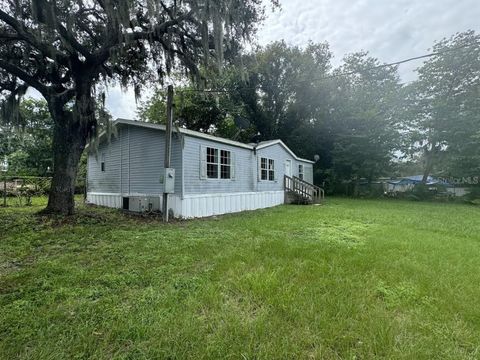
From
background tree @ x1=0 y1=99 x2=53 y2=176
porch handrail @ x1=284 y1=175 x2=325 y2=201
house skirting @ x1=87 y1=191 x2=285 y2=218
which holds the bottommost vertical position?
house skirting @ x1=87 y1=191 x2=285 y2=218

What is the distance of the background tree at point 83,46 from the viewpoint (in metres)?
6.77

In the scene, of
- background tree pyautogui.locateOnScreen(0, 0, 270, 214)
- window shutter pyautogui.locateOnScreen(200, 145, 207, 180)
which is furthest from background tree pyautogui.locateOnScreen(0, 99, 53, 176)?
window shutter pyautogui.locateOnScreen(200, 145, 207, 180)

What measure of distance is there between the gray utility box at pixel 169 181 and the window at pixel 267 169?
5668 millimetres

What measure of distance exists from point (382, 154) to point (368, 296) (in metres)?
18.4

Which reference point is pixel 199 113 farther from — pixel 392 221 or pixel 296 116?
pixel 392 221

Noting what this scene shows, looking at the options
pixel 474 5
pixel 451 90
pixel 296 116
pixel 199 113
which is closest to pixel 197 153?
pixel 474 5

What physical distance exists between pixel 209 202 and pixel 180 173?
5.42 ft

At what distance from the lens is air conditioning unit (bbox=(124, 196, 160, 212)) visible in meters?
9.34

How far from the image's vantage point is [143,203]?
31.7 ft

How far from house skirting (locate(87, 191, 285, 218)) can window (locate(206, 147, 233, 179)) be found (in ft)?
2.43

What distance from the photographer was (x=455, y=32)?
17.6 m

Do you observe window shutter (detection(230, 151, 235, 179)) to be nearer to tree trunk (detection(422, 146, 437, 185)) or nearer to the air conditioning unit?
the air conditioning unit

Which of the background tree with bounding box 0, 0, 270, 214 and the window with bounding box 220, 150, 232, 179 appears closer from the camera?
the background tree with bounding box 0, 0, 270, 214

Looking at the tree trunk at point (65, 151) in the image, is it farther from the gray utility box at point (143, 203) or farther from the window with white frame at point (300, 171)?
the window with white frame at point (300, 171)
